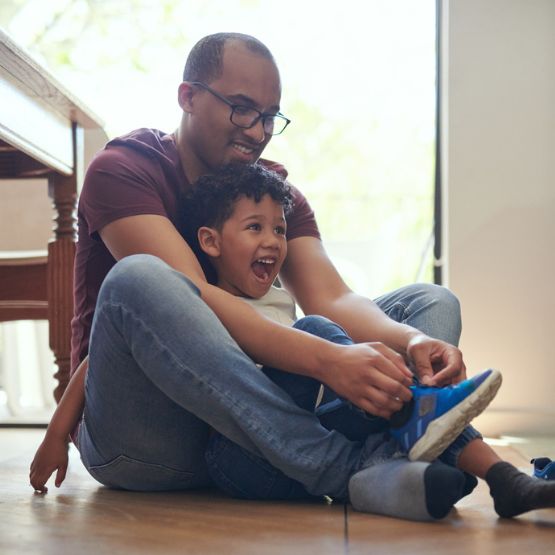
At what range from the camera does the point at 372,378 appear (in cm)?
112

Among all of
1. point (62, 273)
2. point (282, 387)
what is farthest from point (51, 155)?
point (282, 387)

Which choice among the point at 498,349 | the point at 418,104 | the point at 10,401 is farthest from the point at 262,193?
the point at 418,104

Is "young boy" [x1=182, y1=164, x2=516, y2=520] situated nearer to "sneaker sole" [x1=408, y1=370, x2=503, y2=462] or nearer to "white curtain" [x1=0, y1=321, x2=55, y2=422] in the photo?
"sneaker sole" [x1=408, y1=370, x2=503, y2=462]

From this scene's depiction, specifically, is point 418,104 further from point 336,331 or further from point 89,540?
point 89,540

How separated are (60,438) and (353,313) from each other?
1.59ft

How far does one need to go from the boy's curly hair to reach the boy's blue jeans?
0.89 feet

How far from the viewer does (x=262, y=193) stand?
148 centimetres

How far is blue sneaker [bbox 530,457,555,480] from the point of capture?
50.2 inches

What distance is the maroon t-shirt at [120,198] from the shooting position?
141cm

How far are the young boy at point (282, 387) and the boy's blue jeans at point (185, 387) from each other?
0.04 m

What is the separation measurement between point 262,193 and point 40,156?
0.61 m

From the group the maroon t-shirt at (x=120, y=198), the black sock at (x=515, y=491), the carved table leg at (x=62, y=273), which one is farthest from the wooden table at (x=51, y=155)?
the black sock at (x=515, y=491)

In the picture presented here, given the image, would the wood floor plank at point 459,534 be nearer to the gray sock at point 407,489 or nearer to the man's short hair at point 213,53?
the gray sock at point 407,489

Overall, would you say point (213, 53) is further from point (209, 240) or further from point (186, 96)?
point (209, 240)
